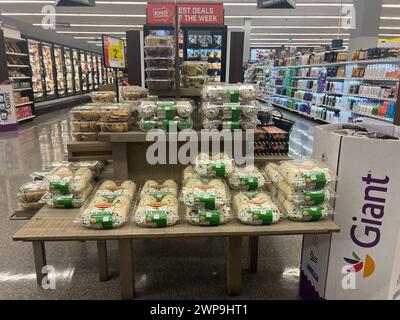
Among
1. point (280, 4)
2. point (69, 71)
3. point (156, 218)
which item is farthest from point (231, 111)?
point (69, 71)

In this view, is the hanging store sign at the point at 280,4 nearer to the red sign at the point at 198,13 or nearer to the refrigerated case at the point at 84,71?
the red sign at the point at 198,13

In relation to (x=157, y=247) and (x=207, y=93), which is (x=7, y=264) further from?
(x=207, y=93)

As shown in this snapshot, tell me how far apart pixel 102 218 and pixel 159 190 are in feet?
1.64

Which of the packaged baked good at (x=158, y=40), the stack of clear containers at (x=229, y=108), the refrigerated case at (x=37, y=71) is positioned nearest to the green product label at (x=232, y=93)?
the stack of clear containers at (x=229, y=108)

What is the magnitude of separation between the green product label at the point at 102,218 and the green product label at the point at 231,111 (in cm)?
106

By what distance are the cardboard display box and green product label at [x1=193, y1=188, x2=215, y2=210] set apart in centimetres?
73

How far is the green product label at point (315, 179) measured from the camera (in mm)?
1896

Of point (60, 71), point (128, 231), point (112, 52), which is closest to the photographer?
point (128, 231)

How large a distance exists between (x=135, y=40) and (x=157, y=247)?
467 centimetres

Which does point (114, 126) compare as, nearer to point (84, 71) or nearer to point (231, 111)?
point (231, 111)

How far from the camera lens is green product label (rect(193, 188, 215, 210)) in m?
1.89

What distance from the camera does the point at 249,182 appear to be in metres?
2.13

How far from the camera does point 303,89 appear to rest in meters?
12.6
